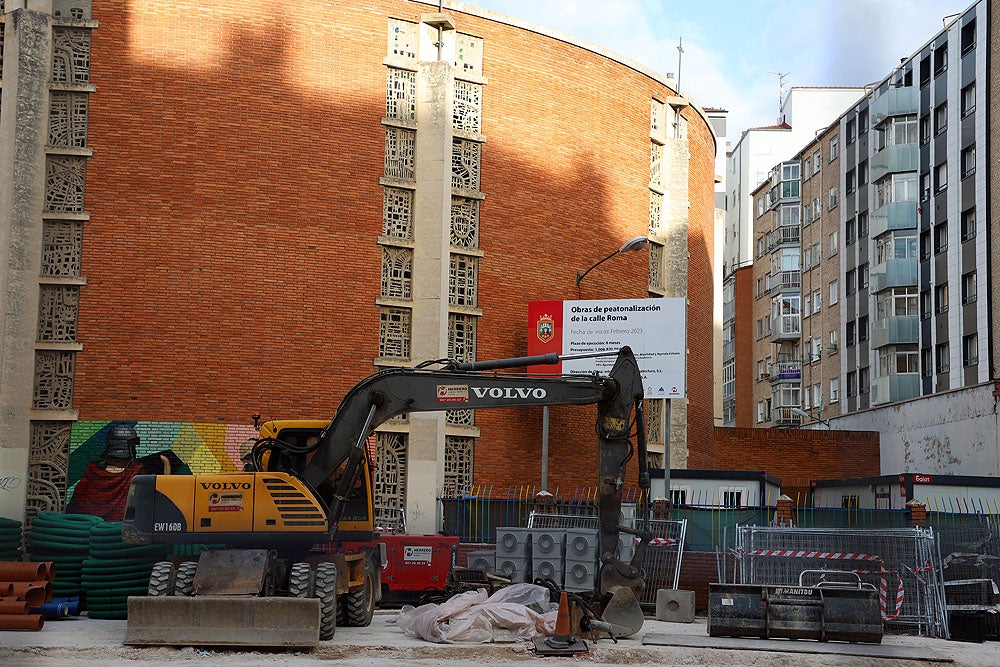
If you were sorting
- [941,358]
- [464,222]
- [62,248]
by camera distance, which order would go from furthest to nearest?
1. [941,358]
2. [464,222]
3. [62,248]

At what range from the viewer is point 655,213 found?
36781 mm

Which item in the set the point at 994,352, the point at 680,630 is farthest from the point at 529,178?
the point at 994,352

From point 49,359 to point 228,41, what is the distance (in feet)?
28.0

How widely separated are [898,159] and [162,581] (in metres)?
42.9

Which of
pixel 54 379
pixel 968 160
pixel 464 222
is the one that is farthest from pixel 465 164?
pixel 968 160

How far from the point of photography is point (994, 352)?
144 ft

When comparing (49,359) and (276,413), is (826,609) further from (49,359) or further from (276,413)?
(49,359)

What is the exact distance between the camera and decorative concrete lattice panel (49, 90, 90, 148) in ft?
94.5

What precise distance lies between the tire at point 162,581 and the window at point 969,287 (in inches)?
1445

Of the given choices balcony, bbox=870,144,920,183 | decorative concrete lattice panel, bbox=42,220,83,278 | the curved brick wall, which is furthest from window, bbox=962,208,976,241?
decorative concrete lattice panel, bbox=42,220,83,278

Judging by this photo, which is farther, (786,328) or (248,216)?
(786,328)

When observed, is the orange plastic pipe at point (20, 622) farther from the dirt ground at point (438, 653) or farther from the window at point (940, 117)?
the window at point (940, 117)

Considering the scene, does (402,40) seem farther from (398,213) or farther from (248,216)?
(248,216)

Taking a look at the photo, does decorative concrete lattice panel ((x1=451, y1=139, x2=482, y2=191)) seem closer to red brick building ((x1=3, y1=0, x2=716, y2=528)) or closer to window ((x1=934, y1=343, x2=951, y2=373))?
red brick building ((x1=3, y1=0, x2=716, y2=528))
